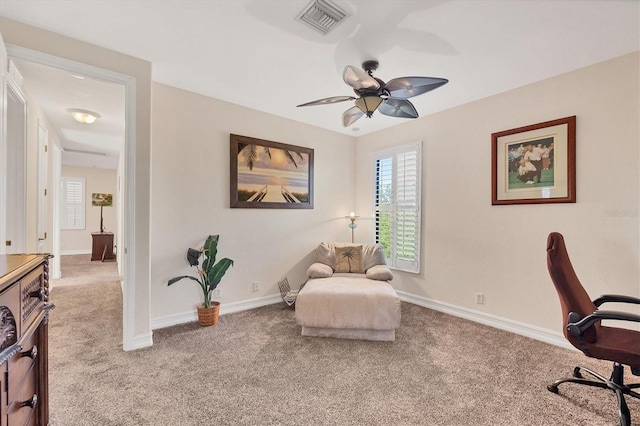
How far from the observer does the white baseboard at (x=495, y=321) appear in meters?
2.79

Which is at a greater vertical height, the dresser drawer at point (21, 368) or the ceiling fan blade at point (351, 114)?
the ceiling fan blade at point (351, 114)

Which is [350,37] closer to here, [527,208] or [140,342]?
[527,208]

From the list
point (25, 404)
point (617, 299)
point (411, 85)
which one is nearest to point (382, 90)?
point (411, 85)

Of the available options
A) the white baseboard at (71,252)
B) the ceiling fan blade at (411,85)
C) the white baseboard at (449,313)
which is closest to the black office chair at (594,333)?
the white baseboard at (449,313)

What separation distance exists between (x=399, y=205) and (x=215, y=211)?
258 centimetres

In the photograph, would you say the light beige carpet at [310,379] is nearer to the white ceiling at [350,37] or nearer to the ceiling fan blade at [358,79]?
the ceiling fan blade at [358,79]

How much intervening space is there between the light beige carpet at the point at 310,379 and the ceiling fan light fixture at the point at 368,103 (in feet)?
7.04

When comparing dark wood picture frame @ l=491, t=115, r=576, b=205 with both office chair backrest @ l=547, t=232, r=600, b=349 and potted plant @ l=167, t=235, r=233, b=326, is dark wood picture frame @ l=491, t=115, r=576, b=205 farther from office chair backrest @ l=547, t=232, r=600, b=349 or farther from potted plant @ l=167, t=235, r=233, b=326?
potted plant @ l=167, t=235, r=233, b=326

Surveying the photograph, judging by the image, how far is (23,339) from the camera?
107cm

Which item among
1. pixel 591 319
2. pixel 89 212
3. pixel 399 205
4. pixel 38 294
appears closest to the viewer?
pixel 38 294

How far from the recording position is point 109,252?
7410 mm

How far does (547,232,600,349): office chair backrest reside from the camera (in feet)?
6.06

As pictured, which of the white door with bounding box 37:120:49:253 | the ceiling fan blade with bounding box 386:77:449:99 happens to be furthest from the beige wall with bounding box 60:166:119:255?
the ceiling fan blade with bounding box 386:77:449:99

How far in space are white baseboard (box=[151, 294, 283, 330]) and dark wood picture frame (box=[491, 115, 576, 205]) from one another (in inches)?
120
